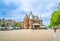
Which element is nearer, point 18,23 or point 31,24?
point 31,24

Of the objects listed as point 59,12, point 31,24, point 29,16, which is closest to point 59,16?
point 59,12

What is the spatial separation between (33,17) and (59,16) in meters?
97.6

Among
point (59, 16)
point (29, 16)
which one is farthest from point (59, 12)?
point (29, 16)

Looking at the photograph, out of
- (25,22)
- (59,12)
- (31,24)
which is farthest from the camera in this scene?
(25,22)

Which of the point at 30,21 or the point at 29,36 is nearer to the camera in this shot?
the point at 29,36

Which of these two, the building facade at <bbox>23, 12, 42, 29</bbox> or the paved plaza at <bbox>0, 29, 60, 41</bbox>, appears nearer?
the paved plaza at <bbox>0, 29, 60, 41</bbox>

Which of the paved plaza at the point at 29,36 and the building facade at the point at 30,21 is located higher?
the building facade at the point at 30,21

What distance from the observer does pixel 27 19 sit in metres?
164

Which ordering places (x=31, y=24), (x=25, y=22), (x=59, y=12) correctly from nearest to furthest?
(x=59, y=12) → (x=31, y=24) → (x=25, y=22)

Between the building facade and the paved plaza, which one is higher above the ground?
the building facade

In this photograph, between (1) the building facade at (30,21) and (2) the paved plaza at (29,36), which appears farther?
(1) the building facade at (30,21)

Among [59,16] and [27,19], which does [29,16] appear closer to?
[27,19]

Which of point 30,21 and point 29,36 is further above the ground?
point 30,21

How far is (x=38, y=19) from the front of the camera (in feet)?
558
